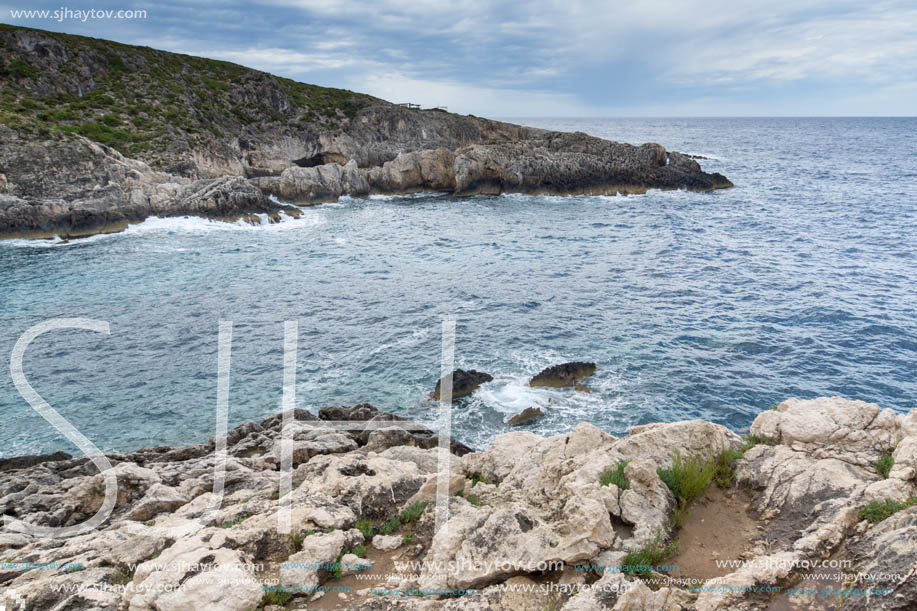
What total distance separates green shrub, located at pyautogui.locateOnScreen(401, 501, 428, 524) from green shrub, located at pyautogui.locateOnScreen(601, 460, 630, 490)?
3022 mm

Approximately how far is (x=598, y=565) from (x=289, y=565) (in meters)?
4.18

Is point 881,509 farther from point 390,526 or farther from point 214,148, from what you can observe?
point 214,148

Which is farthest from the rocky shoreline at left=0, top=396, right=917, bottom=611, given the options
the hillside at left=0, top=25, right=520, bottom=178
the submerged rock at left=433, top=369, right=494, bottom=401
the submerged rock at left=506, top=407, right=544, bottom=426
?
the hillside at left=0, top=25, right=520, bottom=178

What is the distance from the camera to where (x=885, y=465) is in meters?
7.76

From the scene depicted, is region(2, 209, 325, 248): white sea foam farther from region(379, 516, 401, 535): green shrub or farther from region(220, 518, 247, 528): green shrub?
region(379, 516, 401, 535): green shrub

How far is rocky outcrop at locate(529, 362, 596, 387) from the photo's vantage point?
66.0 ft

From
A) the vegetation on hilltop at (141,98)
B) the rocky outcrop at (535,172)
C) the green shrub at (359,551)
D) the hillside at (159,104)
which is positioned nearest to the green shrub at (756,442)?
the green shrub at (359,551)

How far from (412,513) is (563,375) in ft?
42.7

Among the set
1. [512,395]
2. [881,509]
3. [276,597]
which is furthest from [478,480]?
[512,395]

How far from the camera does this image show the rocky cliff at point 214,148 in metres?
43.8

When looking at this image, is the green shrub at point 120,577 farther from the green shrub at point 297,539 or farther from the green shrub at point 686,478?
the green shrub at point 686,478

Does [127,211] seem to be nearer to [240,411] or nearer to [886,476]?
[240,411]

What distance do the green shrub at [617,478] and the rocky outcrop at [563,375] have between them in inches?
462

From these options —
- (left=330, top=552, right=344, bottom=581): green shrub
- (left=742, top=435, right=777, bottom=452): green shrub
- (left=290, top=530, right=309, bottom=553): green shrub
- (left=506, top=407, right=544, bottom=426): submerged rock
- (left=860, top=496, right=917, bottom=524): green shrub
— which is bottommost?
(left=506, top=407, right=544, bottom=426): submerged rock
